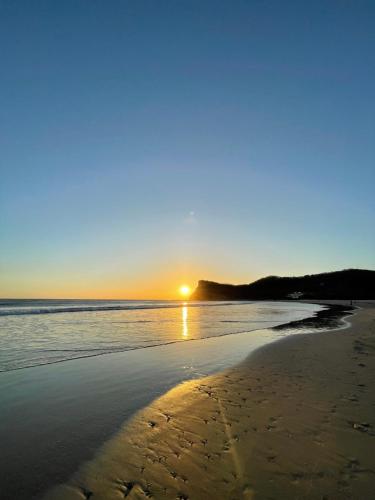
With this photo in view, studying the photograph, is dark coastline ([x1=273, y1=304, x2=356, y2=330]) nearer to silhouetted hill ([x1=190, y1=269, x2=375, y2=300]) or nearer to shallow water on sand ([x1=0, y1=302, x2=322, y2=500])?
shallow water on sand ([x1=0, y1=302, x2=322, y2=500])

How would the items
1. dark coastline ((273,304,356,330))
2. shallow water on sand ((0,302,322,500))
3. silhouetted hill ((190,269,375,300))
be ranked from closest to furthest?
1. shallow water on sand ((0,302,322,500))
2. dark coastline ((273,304,356,330))
3. silhouetted hill ((190,269,375,300))

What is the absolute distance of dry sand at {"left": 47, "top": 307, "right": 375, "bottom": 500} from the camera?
418 cm

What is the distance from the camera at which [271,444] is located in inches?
211

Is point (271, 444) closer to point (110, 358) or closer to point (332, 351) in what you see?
point (110, 358)

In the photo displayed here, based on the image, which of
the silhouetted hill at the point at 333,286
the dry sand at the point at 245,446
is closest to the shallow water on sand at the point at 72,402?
the dry sand at the point at 245,446

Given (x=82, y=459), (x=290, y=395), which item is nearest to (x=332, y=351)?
(x=290, y=395)

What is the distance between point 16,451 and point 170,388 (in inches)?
172

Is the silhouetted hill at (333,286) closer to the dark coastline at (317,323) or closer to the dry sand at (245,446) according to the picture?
the dark coastline at (317,323)

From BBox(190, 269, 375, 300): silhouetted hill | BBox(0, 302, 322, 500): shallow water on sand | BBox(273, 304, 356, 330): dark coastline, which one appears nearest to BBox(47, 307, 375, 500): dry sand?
BBox(0, 302, 322, 500): shallow water on sand

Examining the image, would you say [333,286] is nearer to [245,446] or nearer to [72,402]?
[72,402]

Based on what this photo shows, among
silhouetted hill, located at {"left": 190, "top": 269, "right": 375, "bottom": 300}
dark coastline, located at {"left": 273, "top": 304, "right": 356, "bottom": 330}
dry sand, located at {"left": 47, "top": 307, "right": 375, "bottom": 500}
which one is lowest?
dry sand, located at {"left": 47, "top": 307, "right": 375, "bottom": 500}

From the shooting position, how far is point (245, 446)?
17.4 ft

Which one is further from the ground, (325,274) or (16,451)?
(325,274)

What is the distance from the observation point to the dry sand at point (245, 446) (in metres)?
4.18
